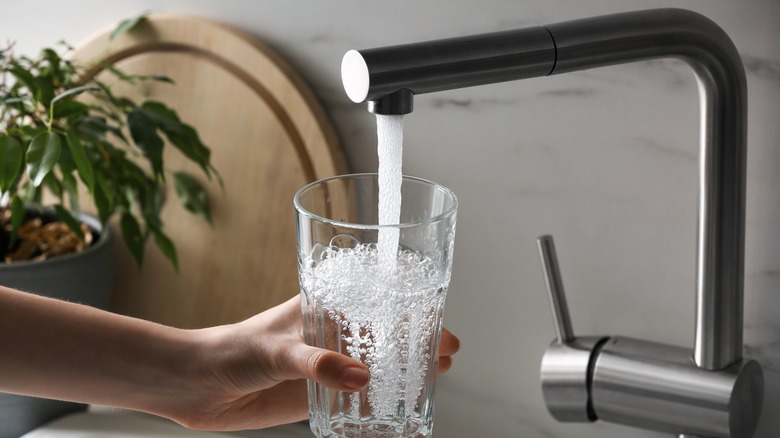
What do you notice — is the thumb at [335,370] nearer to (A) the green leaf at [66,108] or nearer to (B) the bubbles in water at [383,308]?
(B) the bubbles in water at [383,308]

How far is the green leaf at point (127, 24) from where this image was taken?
1.01m

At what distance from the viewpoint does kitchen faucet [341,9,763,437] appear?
18.7 inches

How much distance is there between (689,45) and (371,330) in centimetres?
27

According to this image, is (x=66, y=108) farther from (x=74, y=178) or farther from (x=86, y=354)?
(x=86, y=354)

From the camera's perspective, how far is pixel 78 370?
0.67 metres

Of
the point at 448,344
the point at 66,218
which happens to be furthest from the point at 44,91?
the point at 448,344

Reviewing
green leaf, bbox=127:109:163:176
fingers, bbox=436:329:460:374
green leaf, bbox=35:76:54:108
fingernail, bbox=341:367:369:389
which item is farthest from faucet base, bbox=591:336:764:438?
green leaf, bbox=35:76:54:108

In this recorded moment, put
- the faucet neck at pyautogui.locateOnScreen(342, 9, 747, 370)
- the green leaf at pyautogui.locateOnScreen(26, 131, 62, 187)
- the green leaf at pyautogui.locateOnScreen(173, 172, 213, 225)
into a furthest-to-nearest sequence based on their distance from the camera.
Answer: the green leaf at pyautogui.locateOnScreen(173, 172, 213, 225), the green leaf at pyautogui.locateOnScreen(26, 131, 62, 187), the faucet neck at pyautogui.locateOnScreen(342, 9, 747, 370)

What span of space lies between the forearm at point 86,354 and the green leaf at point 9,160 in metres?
0.18

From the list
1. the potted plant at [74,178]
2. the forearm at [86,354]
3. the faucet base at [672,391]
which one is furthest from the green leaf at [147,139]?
the faucet base at [672,391]

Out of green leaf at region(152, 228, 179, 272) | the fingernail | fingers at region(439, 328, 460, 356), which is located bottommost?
fingers at region(439, 328, 460, 356)

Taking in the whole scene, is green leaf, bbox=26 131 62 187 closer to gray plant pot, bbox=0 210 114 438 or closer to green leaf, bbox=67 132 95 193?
green leaf, bbox=67 132 95 193

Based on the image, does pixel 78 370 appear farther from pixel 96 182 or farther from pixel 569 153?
pixel 569 153

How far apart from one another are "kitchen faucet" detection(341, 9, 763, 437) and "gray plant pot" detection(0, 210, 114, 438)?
1.65 feet
